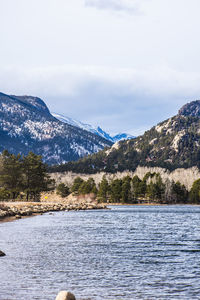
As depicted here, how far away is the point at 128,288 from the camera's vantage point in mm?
19578

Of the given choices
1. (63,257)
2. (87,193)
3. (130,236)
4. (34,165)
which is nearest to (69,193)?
(87,193)

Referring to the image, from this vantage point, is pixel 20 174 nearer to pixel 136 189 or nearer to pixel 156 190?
pixel 136 189

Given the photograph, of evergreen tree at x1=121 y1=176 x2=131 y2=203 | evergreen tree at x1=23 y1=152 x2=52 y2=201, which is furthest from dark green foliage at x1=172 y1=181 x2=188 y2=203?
evergreen tree at x1=23 y1=152 x2=52 y2=201

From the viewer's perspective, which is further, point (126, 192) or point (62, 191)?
point (62, 191)

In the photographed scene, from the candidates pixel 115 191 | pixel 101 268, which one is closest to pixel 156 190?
pixel 115 191

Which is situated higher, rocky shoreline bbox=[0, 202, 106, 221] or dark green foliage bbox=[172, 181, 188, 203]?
dark green foliage bbox=[172, 181, 188, 203]

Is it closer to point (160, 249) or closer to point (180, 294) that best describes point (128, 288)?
point (180, 294)

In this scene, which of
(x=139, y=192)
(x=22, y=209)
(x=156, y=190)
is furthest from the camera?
(x=139, y=192)

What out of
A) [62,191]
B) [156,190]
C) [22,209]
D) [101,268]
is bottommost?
[101,268]

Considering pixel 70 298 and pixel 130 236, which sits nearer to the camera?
pixel 70 298

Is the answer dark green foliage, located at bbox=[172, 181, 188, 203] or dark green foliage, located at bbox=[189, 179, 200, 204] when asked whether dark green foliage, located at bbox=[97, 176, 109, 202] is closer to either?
dark green foliage, located at bbox=[172, 181, 188, 203]

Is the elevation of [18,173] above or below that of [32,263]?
above

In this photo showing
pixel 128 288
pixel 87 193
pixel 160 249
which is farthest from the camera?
pixel 87 193

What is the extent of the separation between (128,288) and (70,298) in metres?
4.46
